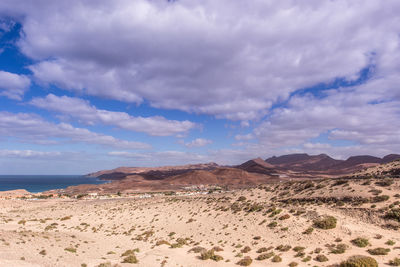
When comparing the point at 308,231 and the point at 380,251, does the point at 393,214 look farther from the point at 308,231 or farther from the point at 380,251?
the point at 308,231

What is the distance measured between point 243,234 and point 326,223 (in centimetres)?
830

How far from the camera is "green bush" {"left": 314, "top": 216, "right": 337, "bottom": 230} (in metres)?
22.1

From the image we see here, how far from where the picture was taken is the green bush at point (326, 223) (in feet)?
72.4

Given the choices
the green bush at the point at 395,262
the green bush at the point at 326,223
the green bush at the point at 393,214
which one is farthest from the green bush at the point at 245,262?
the green bush at the point at 393,214

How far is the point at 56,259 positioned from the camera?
18719 millimetres

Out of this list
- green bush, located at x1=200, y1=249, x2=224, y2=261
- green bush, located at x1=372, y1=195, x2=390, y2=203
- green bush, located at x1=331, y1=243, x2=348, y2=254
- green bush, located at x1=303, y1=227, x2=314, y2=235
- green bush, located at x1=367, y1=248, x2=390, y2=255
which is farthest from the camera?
green bush, located at x1=372, y1=195, x2=390, y2=203

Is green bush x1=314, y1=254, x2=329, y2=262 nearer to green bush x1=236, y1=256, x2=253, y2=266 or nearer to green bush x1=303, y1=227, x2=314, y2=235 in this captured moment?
green bush x1=303, y1=227, x2=314, y2=235

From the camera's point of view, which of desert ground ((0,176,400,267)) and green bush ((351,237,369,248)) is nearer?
green bush ((351,237,369,248))

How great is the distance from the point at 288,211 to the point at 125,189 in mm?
81716

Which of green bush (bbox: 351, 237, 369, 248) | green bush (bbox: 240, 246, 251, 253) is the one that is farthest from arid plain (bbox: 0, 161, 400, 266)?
green bush (bbox: 240, 246, 251, 253)

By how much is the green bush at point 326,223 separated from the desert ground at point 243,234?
0.28 feet

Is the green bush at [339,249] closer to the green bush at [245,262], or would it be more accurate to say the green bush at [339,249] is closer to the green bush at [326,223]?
the green bush at [326,223]

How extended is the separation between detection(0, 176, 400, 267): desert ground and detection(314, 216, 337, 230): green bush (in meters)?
0.09

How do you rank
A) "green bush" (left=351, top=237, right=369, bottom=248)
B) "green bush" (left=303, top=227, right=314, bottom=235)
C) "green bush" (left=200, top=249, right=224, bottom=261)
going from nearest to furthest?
1. "green bush" (left=351, top=237, right=369, bottom=248)
2. "green bush" (left=200, top=249, right=224, bottom=261)
3. "green bush" (left=303, top=227, right=314, bottom=235)
